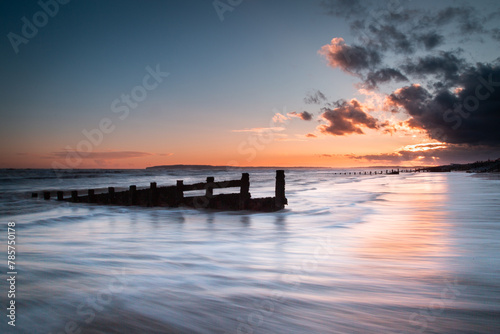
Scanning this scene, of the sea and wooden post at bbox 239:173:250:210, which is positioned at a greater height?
wooden post at bbox 239:173:250:210

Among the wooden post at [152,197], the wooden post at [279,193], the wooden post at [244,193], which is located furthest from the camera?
the wooden post at [152,197]

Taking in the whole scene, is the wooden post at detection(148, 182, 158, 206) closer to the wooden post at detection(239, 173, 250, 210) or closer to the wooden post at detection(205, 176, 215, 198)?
the wooden post at detection(205, 176, 215, 198)

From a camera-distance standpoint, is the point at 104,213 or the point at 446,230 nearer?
the point at 446,230

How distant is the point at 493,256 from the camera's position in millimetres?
5570

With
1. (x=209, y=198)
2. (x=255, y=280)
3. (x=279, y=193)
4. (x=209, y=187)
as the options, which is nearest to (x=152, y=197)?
(x=209, y=198)

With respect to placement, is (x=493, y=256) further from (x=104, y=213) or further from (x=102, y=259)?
(x=104, y=213)

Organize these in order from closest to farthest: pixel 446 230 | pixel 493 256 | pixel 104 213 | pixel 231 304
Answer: pixel 231 304 → pixel 493 256 → pixel 446 230 → pixel 104 213

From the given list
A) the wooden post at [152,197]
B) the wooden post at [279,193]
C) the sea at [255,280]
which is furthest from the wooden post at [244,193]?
the wooden post at [152,197]

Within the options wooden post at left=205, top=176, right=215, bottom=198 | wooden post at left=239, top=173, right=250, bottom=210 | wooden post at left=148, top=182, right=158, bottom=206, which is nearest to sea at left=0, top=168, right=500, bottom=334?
wooden post at left=239, top=173, right=250, bottom=210

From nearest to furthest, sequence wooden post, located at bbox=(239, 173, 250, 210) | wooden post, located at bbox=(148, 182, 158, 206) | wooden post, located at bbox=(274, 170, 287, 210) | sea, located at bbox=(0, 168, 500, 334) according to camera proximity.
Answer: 1. sea, located at bbox=(0, 168, 500, 334)
2. wooden post, located at bbox=(239, 173, 250, 210)
3. wooden post, located at bbox=(274, 170, 287, 210)
4. wooden post, located at bbox=(148, 182, 158, 206)

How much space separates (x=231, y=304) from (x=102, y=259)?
11.2 feet

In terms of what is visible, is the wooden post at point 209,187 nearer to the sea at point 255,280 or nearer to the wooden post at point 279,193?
the wooden post at point 279,193

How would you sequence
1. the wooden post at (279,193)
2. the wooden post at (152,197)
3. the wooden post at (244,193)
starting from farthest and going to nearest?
the wooden post at (152,197)
the wooden post at (279,193)
the wooden post at (244,193)

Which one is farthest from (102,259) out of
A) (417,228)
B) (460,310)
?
(417,228)
